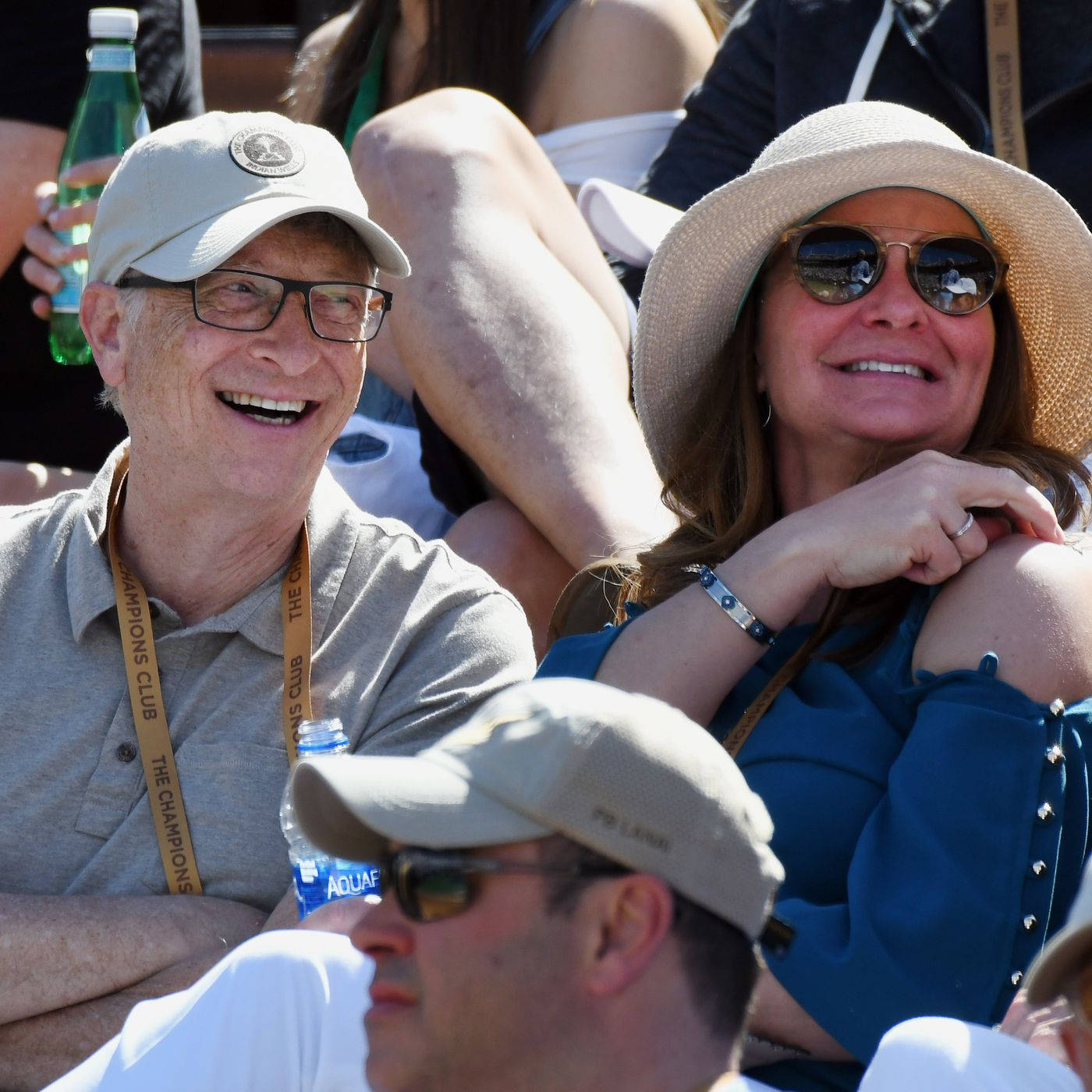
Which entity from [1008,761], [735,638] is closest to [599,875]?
[1008,761]

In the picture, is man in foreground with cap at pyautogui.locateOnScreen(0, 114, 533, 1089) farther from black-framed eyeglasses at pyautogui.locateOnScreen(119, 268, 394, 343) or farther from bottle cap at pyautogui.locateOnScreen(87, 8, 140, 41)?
bottle cap at pyautogui.locateOnScreen(87, 8, 140, 41)

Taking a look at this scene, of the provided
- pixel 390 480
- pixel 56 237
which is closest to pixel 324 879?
pixel 390 480

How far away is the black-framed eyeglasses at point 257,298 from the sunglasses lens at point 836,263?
2.53 feet

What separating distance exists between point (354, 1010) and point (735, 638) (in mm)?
908

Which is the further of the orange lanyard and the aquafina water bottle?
the orange lanyard

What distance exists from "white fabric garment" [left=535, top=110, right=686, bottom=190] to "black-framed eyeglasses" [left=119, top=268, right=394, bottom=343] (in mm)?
2000

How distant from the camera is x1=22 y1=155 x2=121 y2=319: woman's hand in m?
4.12

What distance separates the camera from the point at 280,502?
3.13 metres

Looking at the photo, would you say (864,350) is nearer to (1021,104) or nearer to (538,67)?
(1021,104)

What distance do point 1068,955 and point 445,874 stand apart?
1.85ft

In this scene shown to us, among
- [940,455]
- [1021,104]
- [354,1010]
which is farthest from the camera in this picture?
[1021,104]

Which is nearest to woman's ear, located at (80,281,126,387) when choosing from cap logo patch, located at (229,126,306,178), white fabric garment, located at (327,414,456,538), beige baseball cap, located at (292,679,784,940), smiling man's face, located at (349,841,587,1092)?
cap logo patch, located at (229,126,306,178)

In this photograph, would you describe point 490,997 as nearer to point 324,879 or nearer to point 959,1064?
point 959,1064

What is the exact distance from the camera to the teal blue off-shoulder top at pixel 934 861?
2.37m
